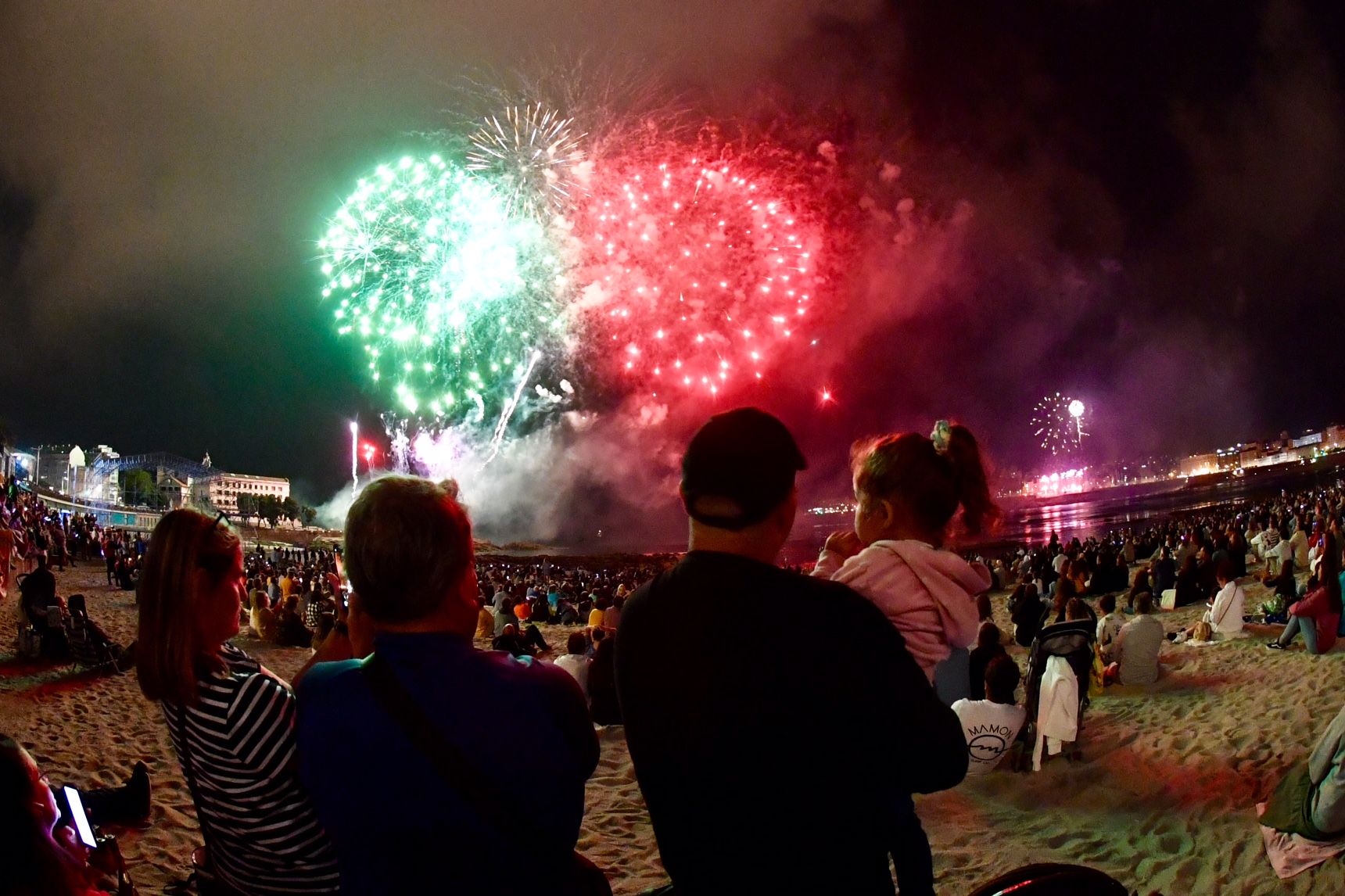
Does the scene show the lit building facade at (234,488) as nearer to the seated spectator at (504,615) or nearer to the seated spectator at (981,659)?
the seated spectator at (504,615)

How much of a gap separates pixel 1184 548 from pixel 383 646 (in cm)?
1946

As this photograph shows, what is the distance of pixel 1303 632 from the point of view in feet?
27.4

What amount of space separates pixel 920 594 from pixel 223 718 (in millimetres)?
1858

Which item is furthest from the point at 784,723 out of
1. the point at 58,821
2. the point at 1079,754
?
the point at 1079,754

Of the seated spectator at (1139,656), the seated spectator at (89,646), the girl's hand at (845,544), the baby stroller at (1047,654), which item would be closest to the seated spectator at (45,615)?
the seated spectator at (89,646)

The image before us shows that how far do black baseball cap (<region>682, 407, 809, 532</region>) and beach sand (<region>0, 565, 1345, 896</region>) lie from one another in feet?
13.3

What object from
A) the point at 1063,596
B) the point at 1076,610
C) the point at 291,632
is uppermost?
the point at 1076,610

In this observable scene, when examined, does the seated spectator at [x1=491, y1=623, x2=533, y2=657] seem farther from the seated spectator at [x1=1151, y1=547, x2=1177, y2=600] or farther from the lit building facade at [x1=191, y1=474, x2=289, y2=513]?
the lit building facade at [x1=191, y1=474, x2=289, y2=513]

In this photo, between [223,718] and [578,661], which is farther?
[578,661]

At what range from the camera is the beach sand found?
15.2ft

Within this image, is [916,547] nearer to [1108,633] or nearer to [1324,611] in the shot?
[1108,633]

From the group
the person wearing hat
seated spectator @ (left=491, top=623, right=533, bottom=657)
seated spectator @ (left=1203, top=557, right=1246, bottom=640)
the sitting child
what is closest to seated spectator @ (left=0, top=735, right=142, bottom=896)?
the person wearing hat

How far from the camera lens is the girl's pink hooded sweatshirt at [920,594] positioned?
1.95 meters

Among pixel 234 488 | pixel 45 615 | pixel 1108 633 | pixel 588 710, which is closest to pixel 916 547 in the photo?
pixel 588 710
